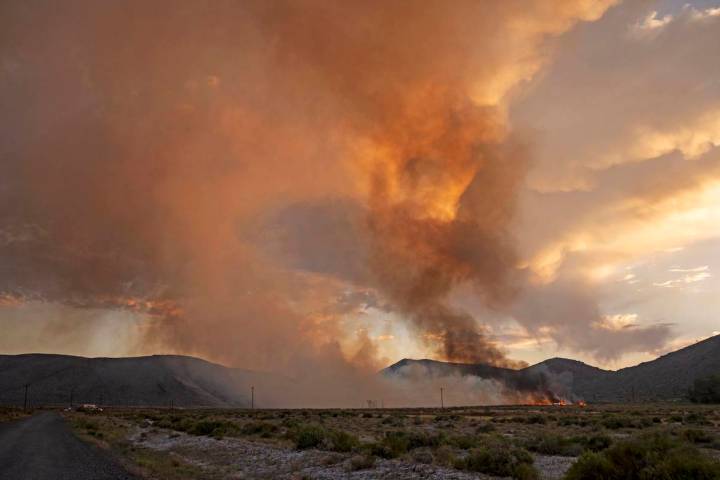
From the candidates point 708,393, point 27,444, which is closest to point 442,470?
point 27,444

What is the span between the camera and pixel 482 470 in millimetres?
20266

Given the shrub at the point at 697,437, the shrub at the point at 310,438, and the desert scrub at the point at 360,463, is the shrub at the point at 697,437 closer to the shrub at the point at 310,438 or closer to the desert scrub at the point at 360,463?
the desert scrub at the point at 360,463

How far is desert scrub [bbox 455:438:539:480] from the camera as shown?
18.9 m

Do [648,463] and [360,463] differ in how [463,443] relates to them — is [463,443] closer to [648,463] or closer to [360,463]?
[360,463]

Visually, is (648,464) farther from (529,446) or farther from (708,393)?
(708,393)

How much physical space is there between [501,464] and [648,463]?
6.42 m

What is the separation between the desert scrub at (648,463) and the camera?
13.5 metres

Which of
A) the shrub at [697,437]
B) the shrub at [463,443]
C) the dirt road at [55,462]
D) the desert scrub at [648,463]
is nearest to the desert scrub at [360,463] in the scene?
the desert scrub at [648,463]

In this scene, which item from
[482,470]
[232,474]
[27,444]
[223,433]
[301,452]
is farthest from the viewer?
[223,433]

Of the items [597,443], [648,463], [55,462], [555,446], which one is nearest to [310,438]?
[55,462]

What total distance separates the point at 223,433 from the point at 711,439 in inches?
1528

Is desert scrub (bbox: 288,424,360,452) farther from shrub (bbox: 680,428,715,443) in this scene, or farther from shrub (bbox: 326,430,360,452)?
shrub (bbox: 680,428,715,443)

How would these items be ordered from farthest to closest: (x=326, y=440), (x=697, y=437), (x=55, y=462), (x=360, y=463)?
(x=697, y=437)
(x=326, y=440)
(x=55, y=462)
(x=360, y=463)

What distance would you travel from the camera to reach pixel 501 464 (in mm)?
20141
